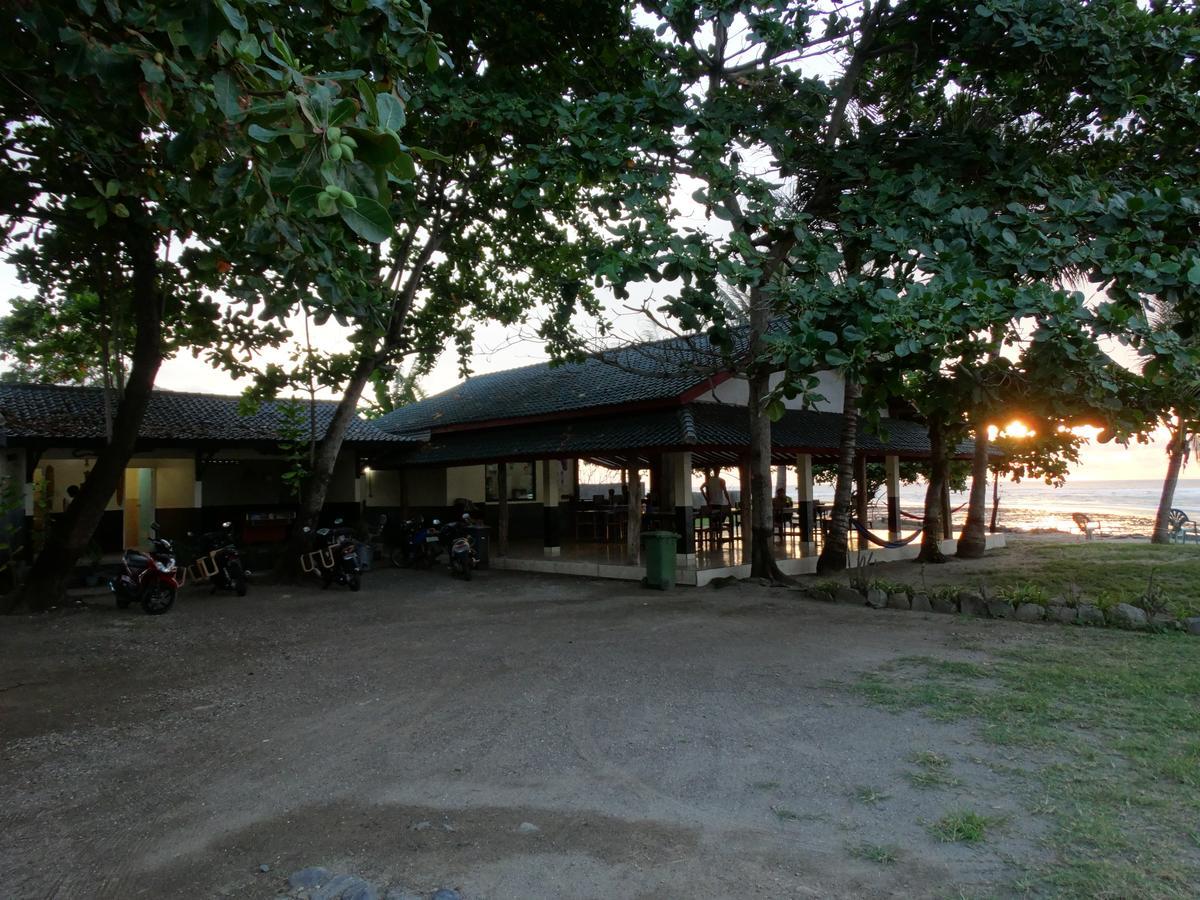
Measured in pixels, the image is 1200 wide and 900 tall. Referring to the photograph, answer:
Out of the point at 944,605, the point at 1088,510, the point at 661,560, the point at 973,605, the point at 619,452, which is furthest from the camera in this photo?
the point at 1088,510

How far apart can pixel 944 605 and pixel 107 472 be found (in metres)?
10.7

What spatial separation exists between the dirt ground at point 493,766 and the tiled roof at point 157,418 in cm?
547

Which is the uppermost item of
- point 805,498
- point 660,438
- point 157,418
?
point 157,418

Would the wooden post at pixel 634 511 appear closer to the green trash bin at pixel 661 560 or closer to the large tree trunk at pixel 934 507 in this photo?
the green trash bin at pixel 661 560

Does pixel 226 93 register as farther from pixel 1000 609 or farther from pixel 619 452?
pixel 619 452

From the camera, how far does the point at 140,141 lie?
641 centimetres

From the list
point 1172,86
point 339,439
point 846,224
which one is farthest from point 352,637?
point 1172,86

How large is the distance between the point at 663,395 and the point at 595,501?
7066 mm

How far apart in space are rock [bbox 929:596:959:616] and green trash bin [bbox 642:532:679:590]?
3780 mm

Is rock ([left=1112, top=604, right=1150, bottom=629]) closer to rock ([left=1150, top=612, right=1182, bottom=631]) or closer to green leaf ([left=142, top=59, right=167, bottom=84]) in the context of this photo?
rock ([left=1150, top=612, right=1182, bottom=631])

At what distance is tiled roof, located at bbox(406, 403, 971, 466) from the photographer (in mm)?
11891

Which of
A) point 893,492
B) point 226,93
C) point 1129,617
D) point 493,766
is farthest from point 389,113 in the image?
point 893,492

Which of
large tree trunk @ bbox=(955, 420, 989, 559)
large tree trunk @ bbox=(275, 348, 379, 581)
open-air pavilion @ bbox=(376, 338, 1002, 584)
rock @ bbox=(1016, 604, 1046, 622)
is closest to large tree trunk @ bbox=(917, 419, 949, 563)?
open-air pavilion @ bbox=(376, 338, 1002, 584)

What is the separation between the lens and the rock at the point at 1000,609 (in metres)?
8.26
